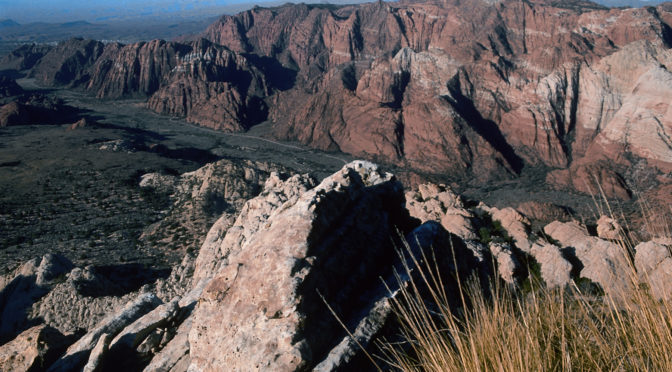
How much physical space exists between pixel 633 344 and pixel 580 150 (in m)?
65.3

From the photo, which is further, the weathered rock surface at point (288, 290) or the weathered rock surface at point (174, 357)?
the weathered rock surface at point (174, 357)

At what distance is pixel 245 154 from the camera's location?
72750mm

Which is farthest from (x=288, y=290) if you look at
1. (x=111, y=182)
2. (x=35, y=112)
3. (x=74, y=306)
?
(x=35, y=112)

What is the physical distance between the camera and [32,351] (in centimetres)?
893

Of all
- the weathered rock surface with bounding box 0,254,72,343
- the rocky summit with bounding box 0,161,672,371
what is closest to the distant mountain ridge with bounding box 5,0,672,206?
the rocky summit with bounding box 0,161,672,371

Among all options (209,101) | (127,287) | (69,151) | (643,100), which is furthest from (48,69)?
(643,100)

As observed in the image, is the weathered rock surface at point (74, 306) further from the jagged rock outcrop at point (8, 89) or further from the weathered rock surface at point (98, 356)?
the jagged rock outcrop at point (8, 89)

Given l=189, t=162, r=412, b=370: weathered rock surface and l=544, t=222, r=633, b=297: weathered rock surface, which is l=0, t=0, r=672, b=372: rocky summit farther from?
l=544, t=222, r=633, b=297: weathered rock surface

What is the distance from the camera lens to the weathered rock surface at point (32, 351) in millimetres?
8734

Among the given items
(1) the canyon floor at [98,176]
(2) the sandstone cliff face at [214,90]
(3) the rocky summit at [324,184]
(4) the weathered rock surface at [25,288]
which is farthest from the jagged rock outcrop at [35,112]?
(4) the weathered rock surface at [25,288]

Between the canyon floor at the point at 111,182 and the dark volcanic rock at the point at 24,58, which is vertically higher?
the dark volcanic rock at the point at 24,58

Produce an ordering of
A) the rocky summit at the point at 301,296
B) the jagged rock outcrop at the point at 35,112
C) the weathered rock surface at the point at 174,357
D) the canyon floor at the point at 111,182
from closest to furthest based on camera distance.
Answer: the rocky summit at the point at 301,296 < the weathered rock surface at the point at 174,357 < the canyon floor at the point at 111,182 < the jagged rock outcrop at the point at 35,112

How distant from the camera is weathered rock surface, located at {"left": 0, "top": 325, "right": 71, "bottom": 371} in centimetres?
873

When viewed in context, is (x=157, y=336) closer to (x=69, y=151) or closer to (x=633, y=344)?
(x=633, y=344)
